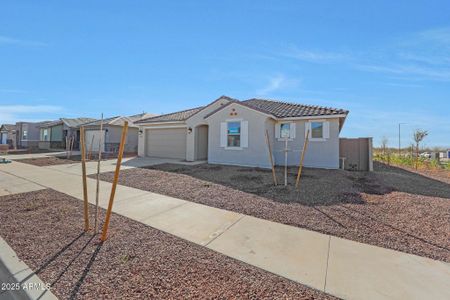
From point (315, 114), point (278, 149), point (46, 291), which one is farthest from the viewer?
point (278, 149)

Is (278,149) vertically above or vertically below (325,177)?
above

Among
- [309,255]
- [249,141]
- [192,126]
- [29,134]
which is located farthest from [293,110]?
[29,134]

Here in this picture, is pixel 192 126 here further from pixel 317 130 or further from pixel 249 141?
pixel 317 130

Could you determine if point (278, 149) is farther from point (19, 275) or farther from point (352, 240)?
point (19, 275)

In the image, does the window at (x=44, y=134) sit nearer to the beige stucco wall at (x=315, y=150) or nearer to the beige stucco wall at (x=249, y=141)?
the beige stucco wall at (x=249, y=141)

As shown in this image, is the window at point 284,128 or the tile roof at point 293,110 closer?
the tile roof at point 293,110

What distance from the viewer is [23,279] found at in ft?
9.34

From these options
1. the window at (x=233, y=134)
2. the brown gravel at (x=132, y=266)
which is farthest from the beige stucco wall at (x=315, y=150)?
the brown gravel at (x=132, y=266)

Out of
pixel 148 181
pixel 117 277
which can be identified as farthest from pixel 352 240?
pixel 148 181

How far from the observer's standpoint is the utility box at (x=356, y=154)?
13.1 meters

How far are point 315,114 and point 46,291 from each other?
12.6 metres

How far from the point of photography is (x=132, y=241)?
3939 mm

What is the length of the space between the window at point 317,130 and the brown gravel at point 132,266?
35.3ft

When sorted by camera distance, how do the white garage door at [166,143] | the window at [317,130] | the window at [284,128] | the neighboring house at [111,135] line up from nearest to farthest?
the window at [317,130], the window at [284,128], the white garage door at [166,143], the neighboring house at [111,135]
